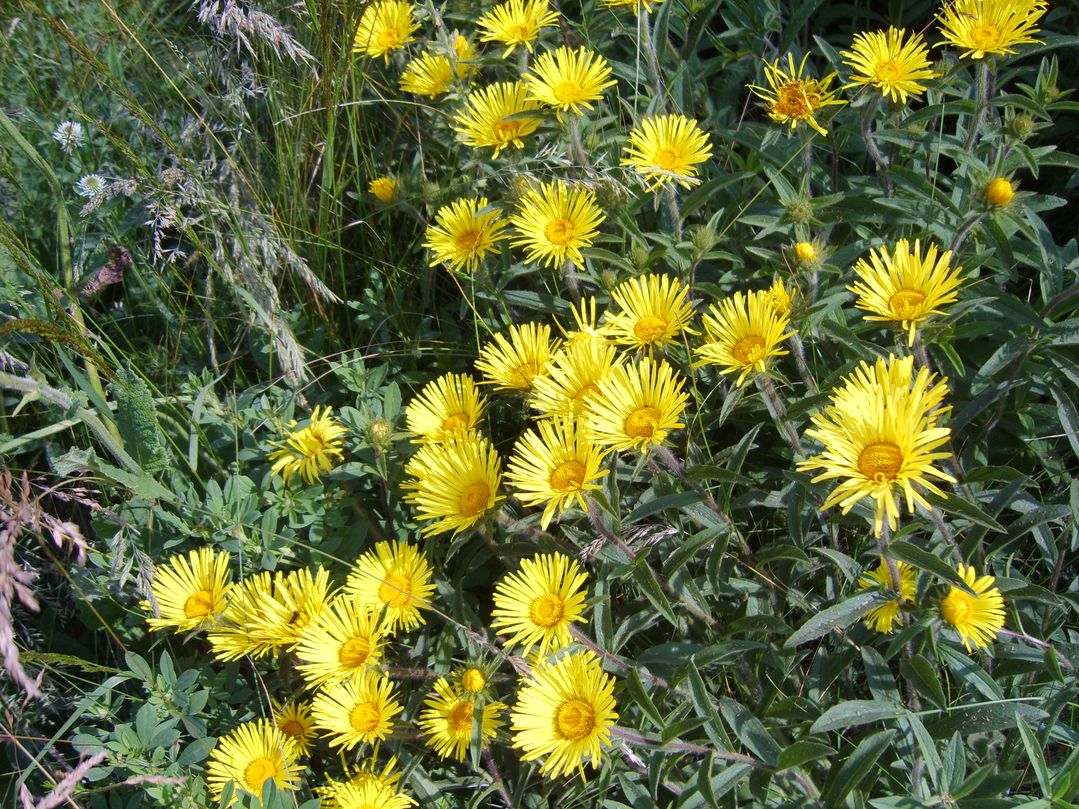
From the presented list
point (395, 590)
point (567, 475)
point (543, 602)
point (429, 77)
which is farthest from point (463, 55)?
point (543, 602)

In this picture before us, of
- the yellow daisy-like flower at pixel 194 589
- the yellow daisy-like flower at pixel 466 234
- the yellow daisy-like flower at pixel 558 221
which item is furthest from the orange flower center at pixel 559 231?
the yellow daisy-like flower at pixel 194 589

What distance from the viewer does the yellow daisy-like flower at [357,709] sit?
85.0 inches

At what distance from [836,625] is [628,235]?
1.32m

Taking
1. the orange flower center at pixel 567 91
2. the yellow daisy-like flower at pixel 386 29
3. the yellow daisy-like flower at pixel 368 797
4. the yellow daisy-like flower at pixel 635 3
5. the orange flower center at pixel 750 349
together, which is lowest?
the yellow daisy-like flower at pixel 368 797

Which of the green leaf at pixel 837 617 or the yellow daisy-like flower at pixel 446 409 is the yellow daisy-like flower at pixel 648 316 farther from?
the green leaf at pixel 837 617

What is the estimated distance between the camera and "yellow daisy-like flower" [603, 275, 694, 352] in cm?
233

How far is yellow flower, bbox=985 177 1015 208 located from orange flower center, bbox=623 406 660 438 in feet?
3.18

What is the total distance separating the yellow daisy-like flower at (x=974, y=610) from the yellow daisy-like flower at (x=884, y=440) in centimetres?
28

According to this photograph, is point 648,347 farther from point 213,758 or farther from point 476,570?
point 213,758

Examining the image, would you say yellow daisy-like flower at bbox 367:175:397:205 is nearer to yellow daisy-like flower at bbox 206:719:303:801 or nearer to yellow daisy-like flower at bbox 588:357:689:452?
yellow daisy-like flower at bbox 588:357:689:452

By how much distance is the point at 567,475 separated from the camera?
2.09 metres

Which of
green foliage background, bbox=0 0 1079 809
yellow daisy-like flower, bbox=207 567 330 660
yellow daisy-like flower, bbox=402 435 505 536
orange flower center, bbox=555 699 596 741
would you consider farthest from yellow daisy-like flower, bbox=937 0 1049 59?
yellow daisy-like flower, bbox=207 567 330 660

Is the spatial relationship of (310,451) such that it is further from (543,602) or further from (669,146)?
(669,146)

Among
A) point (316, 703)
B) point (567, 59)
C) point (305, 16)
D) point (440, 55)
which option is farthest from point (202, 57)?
point (316, 703)
